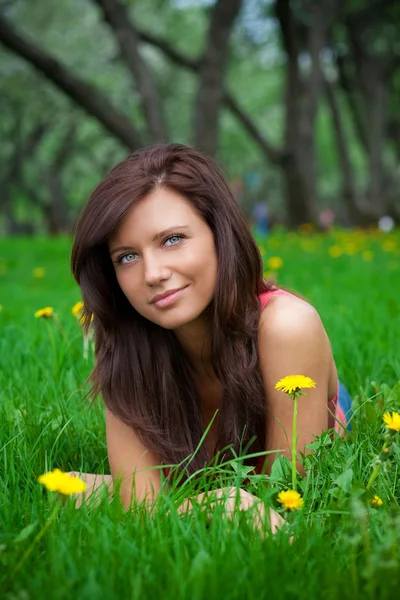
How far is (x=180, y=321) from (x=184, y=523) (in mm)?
550

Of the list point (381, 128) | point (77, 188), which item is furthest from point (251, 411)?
point (77, 188)

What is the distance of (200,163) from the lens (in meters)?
2.08

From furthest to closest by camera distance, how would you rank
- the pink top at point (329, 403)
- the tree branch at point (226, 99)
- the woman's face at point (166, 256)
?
the tree branch at point (226, 99) < the pink top at point (329, 403) < the woman's face at point (166, 256)

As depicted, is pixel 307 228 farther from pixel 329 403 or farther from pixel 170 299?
pixel 170 299

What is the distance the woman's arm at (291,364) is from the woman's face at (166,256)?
189mm

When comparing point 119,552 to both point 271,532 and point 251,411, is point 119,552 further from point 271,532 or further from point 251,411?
point 251,411

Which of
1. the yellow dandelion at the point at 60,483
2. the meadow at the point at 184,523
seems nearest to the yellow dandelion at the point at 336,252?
the meadow at the point at 184,523

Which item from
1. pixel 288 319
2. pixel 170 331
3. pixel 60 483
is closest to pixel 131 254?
pixel 170 331

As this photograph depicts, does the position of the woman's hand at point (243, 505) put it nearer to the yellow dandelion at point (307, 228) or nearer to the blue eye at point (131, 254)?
the blue eye at point (131, 254)

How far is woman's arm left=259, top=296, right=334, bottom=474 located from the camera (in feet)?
6.35

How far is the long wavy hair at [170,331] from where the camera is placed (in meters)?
1.97

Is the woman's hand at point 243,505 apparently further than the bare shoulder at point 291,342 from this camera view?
No

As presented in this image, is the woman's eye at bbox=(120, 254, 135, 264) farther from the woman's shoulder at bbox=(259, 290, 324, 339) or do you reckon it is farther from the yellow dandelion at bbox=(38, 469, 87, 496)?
the yellow dandelion at bbox=(38, 469, 87, 496)

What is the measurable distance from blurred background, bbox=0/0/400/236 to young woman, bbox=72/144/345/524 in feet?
5.06
